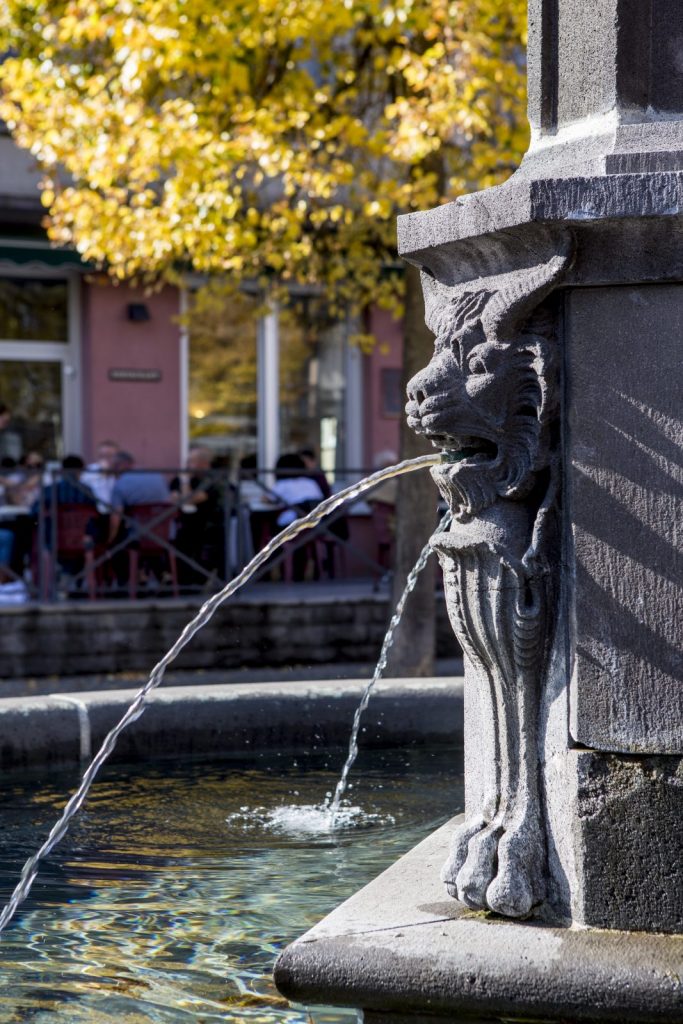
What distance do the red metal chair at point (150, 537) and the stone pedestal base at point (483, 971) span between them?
9.91 m

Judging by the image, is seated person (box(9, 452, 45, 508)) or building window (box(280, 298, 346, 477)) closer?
seated person (box(9, 452, 45, 508))

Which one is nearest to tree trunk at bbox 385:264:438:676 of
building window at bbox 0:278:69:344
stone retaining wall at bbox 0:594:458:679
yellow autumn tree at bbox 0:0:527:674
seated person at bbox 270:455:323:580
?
yellow autumn tree at bbox 0:0:527:674

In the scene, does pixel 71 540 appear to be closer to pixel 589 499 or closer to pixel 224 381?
pixel 224 381

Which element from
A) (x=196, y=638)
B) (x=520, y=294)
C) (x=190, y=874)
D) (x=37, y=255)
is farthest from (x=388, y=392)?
(x=520, y=294)

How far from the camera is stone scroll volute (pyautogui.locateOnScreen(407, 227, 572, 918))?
328 centimetres

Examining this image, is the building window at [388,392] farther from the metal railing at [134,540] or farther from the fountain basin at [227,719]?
the fountain basin at [227,719]

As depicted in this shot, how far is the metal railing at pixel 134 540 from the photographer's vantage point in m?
12.8

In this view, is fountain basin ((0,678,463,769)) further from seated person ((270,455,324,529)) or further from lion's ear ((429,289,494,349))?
seated person ((270,455,324,529))

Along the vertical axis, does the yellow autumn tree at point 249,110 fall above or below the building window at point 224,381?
above

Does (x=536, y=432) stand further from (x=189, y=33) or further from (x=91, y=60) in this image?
(x=91, y=60)

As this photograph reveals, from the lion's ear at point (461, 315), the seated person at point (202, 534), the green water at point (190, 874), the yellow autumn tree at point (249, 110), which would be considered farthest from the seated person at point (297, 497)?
the lion's ear at point (461, 315)

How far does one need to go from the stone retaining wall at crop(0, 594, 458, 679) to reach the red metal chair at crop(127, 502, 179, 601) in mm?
553

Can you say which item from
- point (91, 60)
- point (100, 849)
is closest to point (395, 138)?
point (91, 60)

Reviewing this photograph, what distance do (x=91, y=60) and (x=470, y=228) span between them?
981 cm
